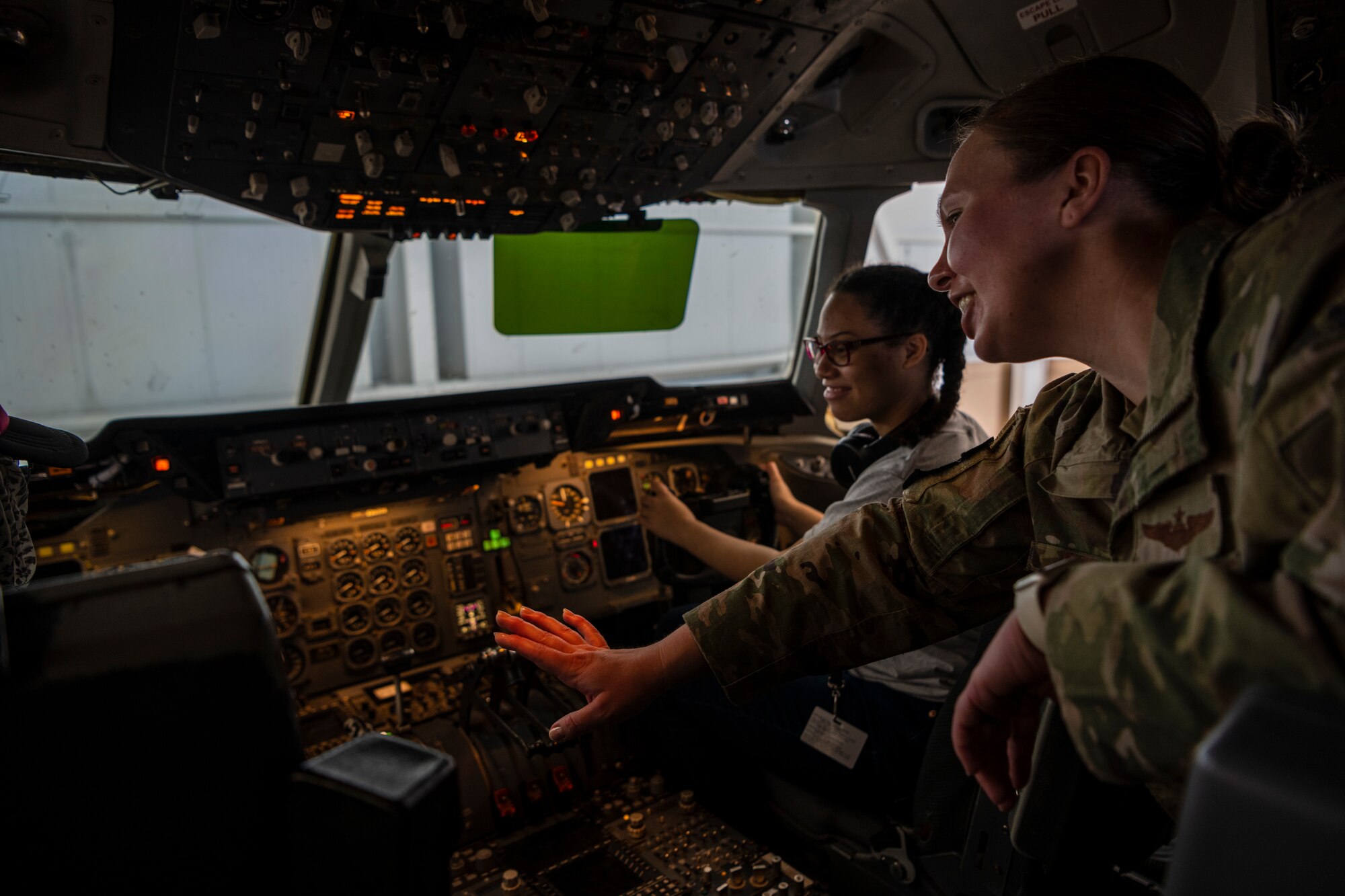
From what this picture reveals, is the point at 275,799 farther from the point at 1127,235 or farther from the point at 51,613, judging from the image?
the point at 1127,235

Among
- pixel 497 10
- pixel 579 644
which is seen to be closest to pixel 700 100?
pixel 497 10

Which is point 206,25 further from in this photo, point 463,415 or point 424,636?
point 424,636

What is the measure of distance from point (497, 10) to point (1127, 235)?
4.57ft

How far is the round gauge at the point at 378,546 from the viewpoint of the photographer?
9.48 ft

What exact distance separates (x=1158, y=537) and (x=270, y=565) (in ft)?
8.57

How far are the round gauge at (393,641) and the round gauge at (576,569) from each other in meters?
0.63

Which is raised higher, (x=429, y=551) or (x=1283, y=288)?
(x=1283, y=288)

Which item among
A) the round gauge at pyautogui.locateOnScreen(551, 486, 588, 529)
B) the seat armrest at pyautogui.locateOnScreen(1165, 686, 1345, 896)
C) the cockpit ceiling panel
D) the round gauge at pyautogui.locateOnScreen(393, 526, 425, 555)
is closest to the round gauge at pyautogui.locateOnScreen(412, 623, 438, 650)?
the round gauge at pyautogui.locateOnScreen(393, 526, 425, 555)

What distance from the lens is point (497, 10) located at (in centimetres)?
177

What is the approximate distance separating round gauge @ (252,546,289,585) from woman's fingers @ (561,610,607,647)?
1853 mm

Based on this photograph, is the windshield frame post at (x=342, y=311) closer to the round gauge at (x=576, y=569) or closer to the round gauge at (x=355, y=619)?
the round gauge at (x=355, y=619)

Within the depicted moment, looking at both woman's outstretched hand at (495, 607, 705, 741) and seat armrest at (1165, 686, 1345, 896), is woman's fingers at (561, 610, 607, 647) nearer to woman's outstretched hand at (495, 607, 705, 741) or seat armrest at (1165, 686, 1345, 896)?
woman's outstretched hand at (495, 607, 705, 741)

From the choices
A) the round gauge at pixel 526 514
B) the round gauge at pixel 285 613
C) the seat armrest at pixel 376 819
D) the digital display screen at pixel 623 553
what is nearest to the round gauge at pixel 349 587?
the round gauge at pixel 285 613

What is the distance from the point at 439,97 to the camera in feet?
6.53
